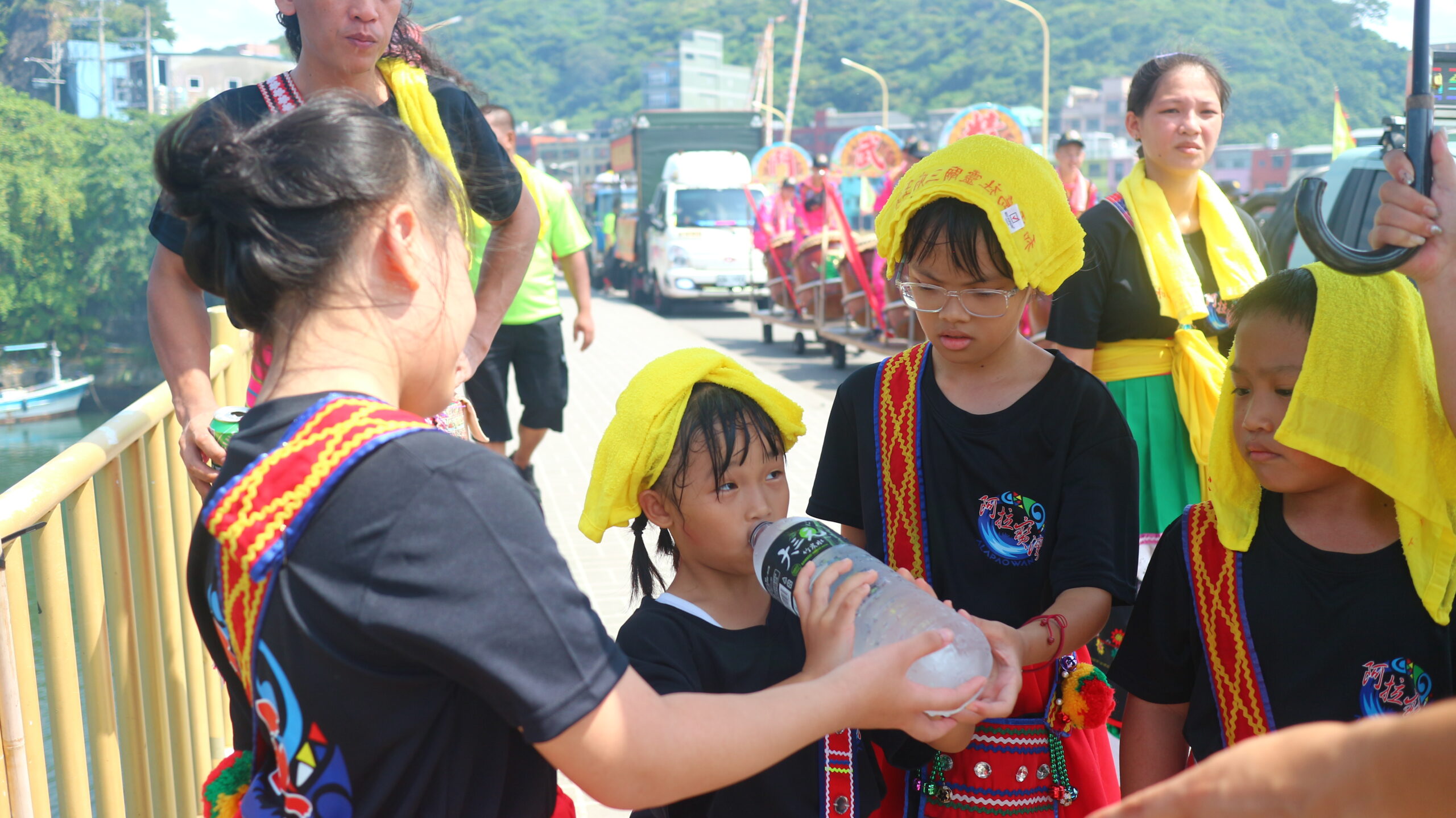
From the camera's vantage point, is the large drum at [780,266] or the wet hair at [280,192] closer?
the wet hair at [280,192]

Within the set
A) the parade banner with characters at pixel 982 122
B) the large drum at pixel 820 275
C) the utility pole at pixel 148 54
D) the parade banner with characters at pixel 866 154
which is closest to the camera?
the parade banner with characters at pixel 982 122

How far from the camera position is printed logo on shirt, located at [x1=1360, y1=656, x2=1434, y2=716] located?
1797mm

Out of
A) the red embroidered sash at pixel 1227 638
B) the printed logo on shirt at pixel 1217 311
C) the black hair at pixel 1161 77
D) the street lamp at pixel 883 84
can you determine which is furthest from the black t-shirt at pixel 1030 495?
the street lamp at pixel 883 84

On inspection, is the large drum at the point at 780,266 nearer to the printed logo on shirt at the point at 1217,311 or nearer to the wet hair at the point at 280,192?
the printed logo on shirt at the point at 1217,311

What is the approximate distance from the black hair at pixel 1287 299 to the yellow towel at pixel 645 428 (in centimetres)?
83

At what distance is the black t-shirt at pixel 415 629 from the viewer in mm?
1086

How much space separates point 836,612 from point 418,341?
0.63m

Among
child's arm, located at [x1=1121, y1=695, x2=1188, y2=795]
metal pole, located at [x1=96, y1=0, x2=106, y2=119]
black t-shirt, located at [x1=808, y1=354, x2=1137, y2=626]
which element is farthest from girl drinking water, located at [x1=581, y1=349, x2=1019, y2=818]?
metal pole, located at [x1=96, y1=0, x2=106, y2=119]

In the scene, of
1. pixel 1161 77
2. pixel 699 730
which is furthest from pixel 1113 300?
pixel 699 730

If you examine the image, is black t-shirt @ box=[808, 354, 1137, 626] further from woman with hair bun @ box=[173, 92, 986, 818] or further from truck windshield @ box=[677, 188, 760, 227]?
truck windshield @ box=[677, 188, 760, 227]

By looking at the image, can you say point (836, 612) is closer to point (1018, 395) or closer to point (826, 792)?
point (826, 792)

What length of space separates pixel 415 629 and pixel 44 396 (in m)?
29.1

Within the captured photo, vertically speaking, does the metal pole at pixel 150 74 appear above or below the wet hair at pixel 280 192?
above

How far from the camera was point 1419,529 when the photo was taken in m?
1.79
